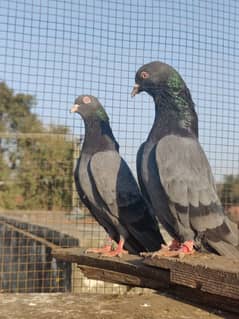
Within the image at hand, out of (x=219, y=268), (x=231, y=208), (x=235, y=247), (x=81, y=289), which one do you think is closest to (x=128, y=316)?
(x=219, y=268)

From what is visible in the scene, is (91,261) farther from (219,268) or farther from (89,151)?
(219,268)

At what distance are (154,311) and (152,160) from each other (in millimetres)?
1002

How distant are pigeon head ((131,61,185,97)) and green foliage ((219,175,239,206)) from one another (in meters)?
2.84

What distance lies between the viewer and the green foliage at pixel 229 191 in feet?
18.6

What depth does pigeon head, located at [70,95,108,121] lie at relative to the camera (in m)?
4.05

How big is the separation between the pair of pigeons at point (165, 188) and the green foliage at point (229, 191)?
2.29 m

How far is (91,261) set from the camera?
9.82 ft

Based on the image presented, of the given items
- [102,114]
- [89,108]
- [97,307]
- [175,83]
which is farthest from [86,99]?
[97,307]

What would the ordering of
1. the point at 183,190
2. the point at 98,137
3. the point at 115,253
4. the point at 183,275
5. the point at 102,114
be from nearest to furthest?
1. the point at 183,275
2. the point at 183,190
3. the point at 115,253
4. the point at 98,137
5. the point at 102,114

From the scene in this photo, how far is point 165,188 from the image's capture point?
103 inches

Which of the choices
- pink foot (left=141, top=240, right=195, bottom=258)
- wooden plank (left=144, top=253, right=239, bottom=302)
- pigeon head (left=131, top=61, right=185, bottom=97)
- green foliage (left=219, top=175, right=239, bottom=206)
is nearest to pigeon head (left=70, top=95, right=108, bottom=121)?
pigeon head (left=131, top=61, right=185, bottom=97)

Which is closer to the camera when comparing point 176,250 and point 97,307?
Result: point 97,307

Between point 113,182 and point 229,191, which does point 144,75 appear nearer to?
point 113,182

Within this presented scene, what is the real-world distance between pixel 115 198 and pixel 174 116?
3.27ft
